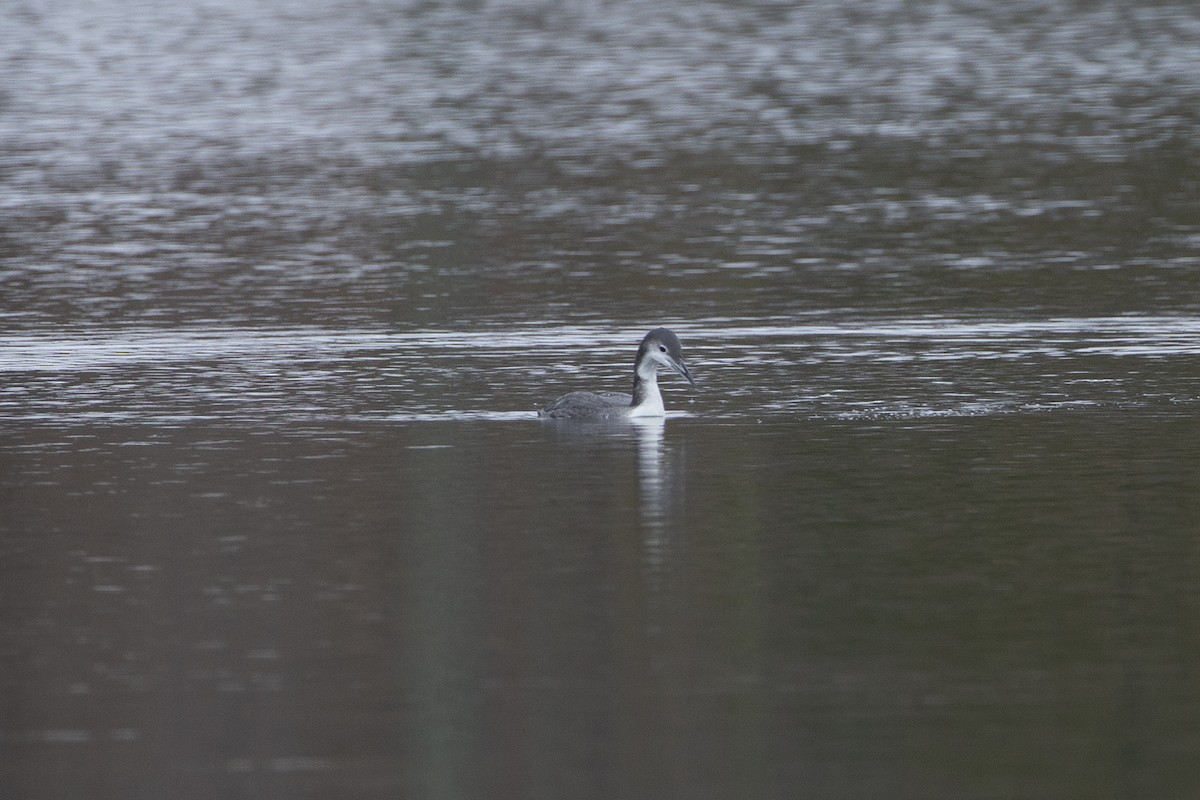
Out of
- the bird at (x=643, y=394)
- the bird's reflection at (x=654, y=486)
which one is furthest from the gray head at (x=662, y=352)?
the bird's reflection at (x=654, y=486)

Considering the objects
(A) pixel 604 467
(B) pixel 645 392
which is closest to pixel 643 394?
(B) pixel 645 392

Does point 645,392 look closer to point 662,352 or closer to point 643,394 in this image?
point 643,394

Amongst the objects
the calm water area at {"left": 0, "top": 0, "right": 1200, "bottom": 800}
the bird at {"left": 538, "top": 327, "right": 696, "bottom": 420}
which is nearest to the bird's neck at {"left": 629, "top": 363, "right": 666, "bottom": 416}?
the bird at {"left": 538, "top": 327, "right": 696, "bottom": 420}

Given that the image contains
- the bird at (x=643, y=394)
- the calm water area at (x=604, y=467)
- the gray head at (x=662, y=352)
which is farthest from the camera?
the gray head at (x=662, y=352)

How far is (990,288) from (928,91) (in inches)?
1086

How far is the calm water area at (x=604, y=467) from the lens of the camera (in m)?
11.6

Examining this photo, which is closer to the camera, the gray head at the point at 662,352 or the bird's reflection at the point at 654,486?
the bird's reflection at the point at 654,486

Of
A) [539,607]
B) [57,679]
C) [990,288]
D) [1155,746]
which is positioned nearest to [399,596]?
[539,607]

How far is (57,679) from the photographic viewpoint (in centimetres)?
1262

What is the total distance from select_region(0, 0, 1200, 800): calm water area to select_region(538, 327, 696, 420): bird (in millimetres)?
171

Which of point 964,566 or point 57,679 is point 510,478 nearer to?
point 964,566

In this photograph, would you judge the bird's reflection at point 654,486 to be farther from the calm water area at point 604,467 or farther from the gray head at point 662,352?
the gray head at point 662,352

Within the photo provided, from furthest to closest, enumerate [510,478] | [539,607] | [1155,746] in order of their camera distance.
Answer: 1. [510,478]
2. [539,607]
3. [1155,746]

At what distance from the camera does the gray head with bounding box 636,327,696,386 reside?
69.1ft
